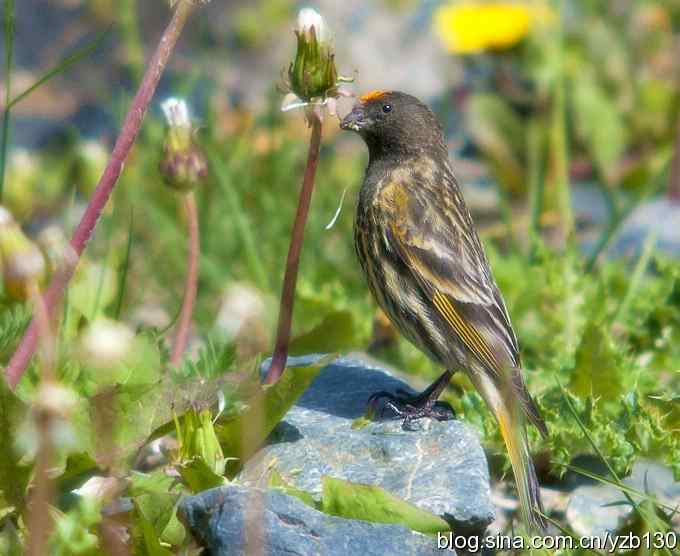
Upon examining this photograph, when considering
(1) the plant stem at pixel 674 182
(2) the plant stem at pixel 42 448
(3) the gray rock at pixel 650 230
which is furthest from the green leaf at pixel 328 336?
(1) the plant stem at pixel 674 182

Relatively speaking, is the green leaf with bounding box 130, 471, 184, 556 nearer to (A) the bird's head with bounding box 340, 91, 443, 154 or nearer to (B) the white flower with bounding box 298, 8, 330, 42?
(B) the white flower with bounding box 298, 8, 330, 42

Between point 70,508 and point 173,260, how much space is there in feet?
9.24

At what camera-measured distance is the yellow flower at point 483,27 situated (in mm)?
7496

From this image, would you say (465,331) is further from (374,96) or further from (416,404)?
(374,96)

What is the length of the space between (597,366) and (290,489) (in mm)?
1280

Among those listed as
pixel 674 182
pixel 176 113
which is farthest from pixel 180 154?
pixel 674 182

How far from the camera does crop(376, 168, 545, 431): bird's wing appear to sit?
4094 millimetres

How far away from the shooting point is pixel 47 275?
13.3ft

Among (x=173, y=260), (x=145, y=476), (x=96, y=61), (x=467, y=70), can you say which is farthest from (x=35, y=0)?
(x=145, y=476)

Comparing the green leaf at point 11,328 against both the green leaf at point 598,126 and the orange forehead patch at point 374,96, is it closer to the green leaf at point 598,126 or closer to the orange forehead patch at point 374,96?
the orange forehead patch at point 374,96

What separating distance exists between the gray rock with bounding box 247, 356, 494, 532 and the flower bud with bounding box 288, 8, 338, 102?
943 mm

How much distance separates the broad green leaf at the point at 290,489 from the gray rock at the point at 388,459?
0.11 ft

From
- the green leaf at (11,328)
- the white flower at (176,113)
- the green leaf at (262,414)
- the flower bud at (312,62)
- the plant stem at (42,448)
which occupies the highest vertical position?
the flower bud at (312,62)

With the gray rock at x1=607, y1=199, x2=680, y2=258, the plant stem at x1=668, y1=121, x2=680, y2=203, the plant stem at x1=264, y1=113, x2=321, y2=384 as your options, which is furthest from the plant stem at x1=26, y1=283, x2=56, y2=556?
the plant stem at x1=668, y1=121, x2=680, y2=203
